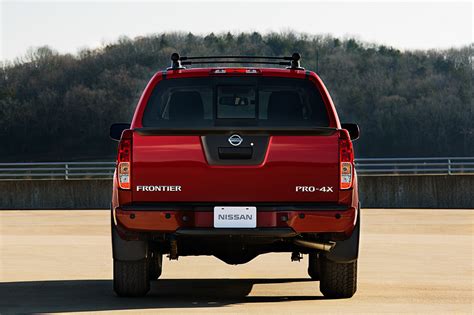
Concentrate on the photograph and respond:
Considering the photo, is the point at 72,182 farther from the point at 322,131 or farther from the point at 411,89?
the point at 411,89

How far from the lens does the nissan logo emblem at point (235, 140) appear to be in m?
10.6

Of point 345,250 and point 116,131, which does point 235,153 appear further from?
point 116,131

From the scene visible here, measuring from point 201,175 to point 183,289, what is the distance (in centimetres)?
247

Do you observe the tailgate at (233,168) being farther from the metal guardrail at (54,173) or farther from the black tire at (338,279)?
the metal guardrail at (54,173)

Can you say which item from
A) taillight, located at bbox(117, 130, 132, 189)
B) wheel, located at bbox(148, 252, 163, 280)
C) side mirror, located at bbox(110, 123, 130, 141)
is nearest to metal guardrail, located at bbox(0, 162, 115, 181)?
wheel, located at bbox(148, 252, 163, 280)

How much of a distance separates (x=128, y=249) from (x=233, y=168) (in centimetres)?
129

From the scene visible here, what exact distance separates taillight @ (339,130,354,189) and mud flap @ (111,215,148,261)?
1855 mm

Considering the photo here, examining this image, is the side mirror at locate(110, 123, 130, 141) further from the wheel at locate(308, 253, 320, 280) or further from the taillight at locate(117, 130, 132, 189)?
the wheel at locate(308, 253, 320, 280)

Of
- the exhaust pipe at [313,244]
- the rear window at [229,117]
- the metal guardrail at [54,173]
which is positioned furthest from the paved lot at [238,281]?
the metal guardrail at [54,173]

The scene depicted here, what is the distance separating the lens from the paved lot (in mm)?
11070

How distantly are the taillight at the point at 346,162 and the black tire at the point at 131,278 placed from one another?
1.94 m

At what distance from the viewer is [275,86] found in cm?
1140

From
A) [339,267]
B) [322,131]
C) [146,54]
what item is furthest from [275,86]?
[146,54]

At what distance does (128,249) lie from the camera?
11141 millimetres
